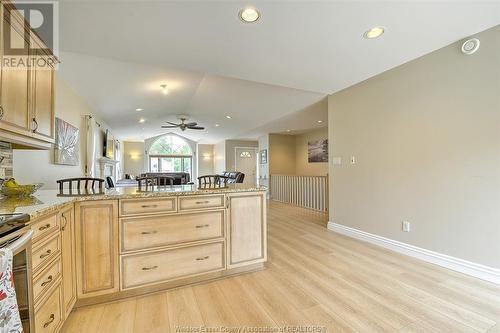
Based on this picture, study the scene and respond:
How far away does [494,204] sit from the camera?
86.6 inches

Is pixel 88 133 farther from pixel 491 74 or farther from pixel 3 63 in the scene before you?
pixel 491 74

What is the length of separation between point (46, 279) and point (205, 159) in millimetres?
11680

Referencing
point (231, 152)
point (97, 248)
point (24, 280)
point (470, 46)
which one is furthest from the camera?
point (231, 152)

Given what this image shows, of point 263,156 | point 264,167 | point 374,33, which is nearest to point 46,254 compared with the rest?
point 374,33

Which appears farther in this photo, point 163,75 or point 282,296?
point 163,75

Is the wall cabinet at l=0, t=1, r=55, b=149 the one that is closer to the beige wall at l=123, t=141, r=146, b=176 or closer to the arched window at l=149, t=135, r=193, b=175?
the beige wall at l=123, t=141, r=146, b=176

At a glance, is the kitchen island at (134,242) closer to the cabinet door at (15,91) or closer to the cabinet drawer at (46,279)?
the cabinet drawer at (46,279)

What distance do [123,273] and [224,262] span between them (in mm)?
908

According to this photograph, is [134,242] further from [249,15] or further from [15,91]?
[249,15]

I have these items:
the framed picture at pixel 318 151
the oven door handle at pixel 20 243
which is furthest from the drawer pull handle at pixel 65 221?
the framed picture at pixel 318 151

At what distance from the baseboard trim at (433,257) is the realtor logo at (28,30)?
→ 4232mm

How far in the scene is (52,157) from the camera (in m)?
2.83

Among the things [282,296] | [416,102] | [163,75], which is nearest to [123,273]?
[282,296]

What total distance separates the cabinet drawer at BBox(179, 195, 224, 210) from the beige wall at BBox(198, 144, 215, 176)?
34.7 feet
